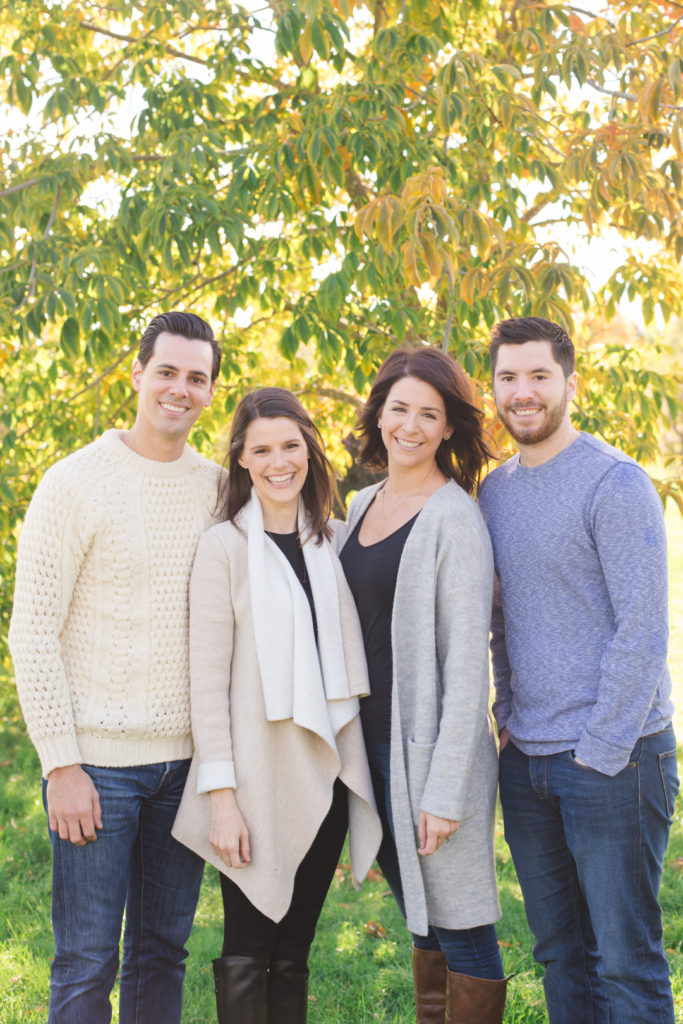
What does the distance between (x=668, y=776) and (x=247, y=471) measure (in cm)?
134

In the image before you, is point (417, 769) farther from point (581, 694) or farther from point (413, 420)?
point (413, 420)

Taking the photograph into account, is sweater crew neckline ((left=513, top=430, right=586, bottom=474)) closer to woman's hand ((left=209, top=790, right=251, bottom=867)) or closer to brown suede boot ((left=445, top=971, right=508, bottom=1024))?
woman's hand ((left=209, top=790, right=251, bottom=867))

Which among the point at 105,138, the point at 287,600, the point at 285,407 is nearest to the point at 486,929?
the point at 287,600

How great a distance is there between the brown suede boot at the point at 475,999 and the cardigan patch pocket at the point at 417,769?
430 mm

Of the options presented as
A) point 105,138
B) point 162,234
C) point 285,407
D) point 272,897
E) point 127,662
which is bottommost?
point 272,897

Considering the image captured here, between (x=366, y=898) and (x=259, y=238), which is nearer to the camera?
(x=366, y=898)

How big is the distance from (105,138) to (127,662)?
264 cm

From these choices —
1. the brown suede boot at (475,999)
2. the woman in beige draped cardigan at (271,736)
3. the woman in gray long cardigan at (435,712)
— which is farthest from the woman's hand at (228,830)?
the brown suede boot at (475,999)

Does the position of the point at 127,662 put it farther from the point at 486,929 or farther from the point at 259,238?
the point at 259,238

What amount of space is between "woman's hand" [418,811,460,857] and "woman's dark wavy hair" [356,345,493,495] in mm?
914

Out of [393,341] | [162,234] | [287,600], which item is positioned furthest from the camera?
[393,341]

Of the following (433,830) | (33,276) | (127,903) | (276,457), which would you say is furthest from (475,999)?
(33,276)

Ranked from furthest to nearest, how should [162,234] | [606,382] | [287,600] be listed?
1. [606,382]
2. [162,234]
3. [287,600]

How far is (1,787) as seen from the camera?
18.2 feet
